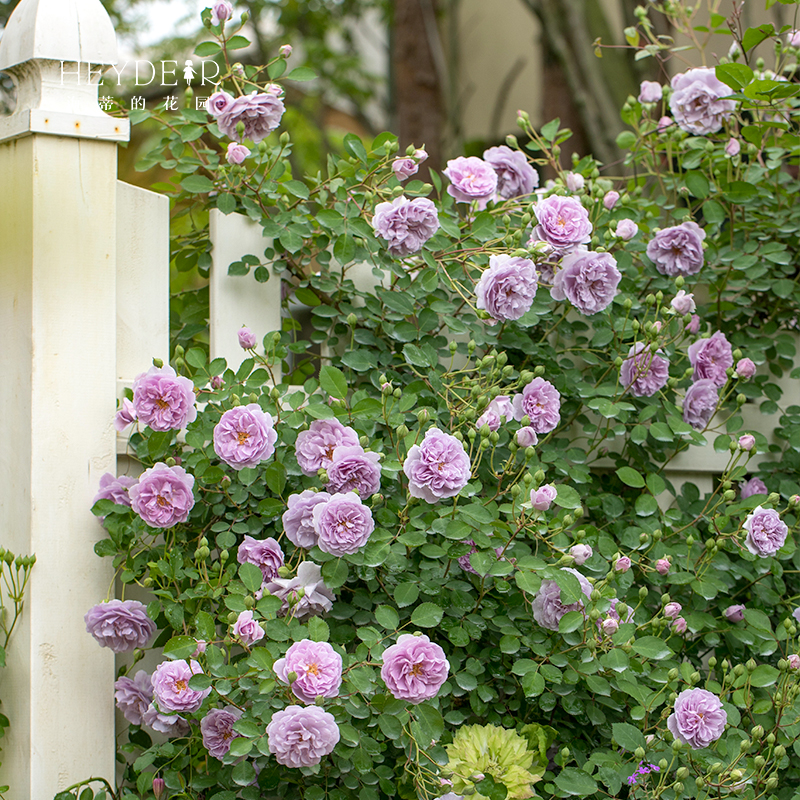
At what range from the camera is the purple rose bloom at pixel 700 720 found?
1254 mm

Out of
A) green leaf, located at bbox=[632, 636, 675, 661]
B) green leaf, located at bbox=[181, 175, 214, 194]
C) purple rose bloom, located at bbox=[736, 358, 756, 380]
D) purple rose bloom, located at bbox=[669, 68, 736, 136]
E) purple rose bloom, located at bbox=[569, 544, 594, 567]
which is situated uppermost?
purple rose bloom, located at bbox=[669, 68, 736, 136]

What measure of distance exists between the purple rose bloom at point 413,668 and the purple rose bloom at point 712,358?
871 mm

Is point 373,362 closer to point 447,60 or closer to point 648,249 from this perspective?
point 648,249

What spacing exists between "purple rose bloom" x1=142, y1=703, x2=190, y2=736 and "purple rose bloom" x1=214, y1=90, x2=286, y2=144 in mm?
961

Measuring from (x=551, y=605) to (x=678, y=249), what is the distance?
0.80 m

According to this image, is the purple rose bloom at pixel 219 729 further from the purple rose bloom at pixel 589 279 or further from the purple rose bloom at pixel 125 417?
the purple rose bloom at pixel 589 279

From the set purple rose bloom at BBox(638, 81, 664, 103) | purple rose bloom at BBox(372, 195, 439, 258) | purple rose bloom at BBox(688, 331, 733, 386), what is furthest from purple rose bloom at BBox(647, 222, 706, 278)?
purple rose bloom at BBox(372, 195, 439, 258)

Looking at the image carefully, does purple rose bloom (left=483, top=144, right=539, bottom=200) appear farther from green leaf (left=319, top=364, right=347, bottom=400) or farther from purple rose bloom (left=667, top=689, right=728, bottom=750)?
purple rose bloom (left=667, top=689, right=728, bottom=750)

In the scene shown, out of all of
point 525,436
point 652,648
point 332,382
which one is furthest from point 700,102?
point 652,648

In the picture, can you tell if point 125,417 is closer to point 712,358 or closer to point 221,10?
point 221,10

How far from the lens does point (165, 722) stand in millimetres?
1281

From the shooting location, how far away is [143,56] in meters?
6.09

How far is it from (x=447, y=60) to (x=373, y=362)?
232 inches

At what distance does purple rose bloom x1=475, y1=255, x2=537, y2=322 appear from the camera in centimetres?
141
